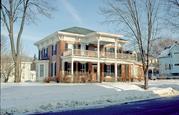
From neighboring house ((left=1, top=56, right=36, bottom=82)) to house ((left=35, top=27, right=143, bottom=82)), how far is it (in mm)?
13580

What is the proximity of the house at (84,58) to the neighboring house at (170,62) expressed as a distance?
24532 mm

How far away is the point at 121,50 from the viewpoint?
4266 cm

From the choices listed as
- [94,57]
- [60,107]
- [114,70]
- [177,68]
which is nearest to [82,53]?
[94,57]

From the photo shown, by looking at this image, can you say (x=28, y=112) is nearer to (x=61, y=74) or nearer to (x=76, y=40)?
(x=61, y=74)

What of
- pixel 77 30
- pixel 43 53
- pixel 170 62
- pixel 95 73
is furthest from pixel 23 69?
pixel 170 62

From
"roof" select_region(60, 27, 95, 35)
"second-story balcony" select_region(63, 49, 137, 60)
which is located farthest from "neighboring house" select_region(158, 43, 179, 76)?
"roof" select_region(60, 27, 95, 35)

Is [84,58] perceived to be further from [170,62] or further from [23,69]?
[170,62]

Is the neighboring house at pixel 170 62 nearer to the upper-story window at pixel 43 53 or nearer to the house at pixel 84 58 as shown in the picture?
the house at pixel 84 58

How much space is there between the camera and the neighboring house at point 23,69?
174 feet

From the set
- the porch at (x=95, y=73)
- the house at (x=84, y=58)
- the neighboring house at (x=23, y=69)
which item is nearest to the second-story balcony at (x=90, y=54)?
the house at (x=84, y=58)

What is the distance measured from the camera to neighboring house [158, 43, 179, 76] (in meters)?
64.2

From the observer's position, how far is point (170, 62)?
66312mm

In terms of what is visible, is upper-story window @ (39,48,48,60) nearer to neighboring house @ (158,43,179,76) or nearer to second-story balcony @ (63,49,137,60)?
second-story balcony @ (63,49,137,60)

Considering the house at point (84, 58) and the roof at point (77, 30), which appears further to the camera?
the roof at point (77, 30)
